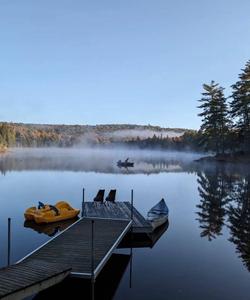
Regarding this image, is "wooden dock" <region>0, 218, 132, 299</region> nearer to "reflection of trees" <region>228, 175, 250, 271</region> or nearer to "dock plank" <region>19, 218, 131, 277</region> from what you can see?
"dock plank" <region>19, 218, 131, 277</region>

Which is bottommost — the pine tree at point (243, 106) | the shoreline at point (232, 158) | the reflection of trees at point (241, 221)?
the reflection of trees at point (241, 221)

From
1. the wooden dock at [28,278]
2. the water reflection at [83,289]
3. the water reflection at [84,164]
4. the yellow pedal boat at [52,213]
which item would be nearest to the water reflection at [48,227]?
the yellow pedal boat at [52,213]

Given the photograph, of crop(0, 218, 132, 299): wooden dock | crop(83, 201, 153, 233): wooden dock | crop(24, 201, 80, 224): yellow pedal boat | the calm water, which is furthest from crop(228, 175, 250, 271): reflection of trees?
crop(24, 201, 80, 224): yellow pedal boat

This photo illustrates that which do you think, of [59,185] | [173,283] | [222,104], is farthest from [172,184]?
[222,104]

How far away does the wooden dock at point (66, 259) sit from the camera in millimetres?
8369

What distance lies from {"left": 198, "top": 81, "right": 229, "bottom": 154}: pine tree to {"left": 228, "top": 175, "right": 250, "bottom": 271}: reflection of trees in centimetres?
3945

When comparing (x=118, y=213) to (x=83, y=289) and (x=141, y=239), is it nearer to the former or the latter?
(x=141, y=239)

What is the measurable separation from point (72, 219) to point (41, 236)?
4.14m

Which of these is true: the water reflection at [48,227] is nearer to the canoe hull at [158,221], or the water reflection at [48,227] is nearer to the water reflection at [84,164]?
the canoe hull at [158,221]

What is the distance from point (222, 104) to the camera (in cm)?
7456

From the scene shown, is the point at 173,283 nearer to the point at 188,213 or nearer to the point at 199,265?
the point at 199,265

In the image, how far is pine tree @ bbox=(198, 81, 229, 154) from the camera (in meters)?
73.4

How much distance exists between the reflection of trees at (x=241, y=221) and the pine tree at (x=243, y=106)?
3193cm

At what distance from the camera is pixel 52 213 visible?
68.3 ft
